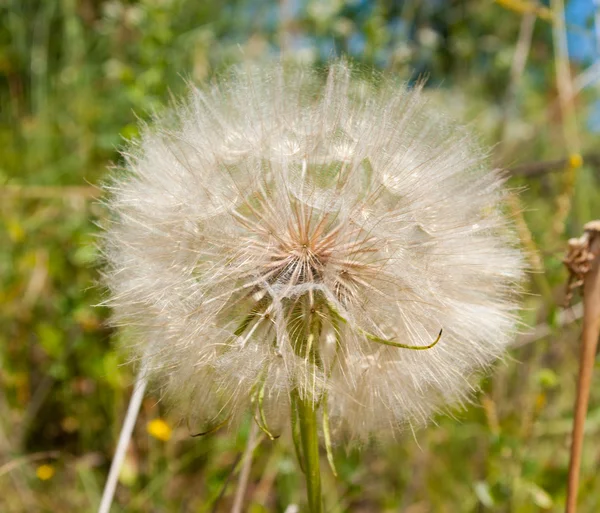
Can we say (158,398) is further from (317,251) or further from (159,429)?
(317,251)

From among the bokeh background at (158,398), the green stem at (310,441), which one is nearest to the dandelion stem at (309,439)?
the green stem at (310,441)

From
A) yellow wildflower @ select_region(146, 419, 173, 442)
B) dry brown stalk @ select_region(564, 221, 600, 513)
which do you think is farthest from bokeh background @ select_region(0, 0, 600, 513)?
dry brown stalk @ select_region(564, 221, 600, 513)

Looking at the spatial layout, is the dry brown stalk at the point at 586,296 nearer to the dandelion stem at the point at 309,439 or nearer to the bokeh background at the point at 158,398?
the bokeh background at the point at 158,398

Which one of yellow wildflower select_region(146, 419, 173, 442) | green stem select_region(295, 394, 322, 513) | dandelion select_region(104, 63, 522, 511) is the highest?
dandelion select_region(104, 63, 522, 511)

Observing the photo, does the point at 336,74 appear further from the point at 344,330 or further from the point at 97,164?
the point at 97,164

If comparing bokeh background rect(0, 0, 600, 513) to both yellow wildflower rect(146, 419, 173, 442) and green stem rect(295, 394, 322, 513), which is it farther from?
green stem rect(295, 394, 322, 513)

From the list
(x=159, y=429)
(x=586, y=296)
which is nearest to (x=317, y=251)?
(x=586, y=296)

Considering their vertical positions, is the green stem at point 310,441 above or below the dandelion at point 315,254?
below
